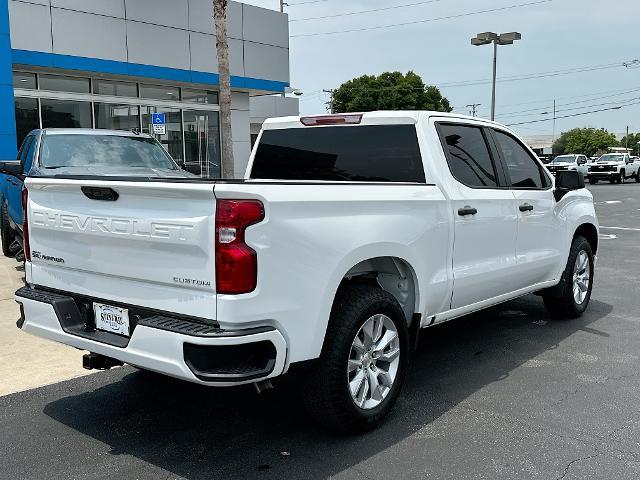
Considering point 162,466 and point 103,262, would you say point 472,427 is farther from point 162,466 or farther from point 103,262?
point 103,262

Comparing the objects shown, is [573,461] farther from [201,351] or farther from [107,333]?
[107,333]

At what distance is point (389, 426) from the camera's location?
4.00m

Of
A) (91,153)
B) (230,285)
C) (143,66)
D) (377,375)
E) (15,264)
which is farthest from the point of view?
(143,66)

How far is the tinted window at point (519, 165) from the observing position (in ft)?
18.1

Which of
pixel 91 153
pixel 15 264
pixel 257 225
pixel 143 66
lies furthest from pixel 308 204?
pixel 143 66

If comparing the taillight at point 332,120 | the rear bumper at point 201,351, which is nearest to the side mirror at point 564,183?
the taillight at point 332,120

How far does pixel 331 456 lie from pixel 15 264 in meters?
7.63

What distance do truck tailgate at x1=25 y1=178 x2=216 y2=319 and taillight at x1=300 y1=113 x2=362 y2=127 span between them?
1999 mm

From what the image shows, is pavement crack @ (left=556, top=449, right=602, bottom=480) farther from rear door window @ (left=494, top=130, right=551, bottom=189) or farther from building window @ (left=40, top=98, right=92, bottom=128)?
building window @ (left=40, top=98, right=92, bottom=128)

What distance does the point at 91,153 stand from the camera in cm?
849

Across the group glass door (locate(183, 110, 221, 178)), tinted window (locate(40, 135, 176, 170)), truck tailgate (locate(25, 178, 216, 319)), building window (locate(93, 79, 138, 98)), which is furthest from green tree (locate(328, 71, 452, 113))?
truck tailgate (locate(25, 178, 216, 319))

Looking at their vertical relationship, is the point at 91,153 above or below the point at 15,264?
above

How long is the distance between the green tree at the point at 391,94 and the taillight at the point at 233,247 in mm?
62181

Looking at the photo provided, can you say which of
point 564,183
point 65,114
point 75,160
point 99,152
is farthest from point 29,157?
point 65,114
